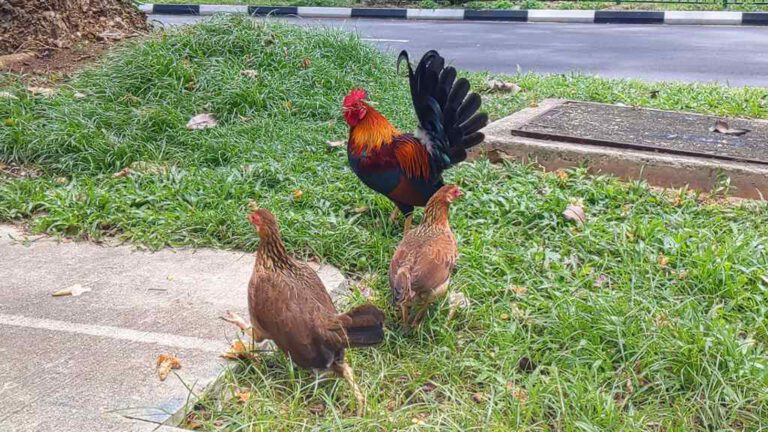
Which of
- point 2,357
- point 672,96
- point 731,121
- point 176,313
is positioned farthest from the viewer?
point 672,96

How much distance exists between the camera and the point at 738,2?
54.0ft

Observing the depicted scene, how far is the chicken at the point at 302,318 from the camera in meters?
2.74

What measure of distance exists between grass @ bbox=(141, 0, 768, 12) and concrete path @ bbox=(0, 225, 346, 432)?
14.6 meters

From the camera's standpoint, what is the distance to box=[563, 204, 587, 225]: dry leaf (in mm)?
4328

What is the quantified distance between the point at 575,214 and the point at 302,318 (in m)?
2.11

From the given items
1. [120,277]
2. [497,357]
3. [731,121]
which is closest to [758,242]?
[497,357]

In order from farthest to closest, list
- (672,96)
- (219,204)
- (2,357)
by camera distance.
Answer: (672,96), (219,204), (2,357)

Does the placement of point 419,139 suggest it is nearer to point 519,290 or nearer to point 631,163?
point 519,290

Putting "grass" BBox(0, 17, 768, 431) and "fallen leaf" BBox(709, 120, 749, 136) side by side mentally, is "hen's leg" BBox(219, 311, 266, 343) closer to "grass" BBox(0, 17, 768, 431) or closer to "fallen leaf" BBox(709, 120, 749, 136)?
"grass" BBox(0, 17, 768, 431)

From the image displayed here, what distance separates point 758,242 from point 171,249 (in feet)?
9.88

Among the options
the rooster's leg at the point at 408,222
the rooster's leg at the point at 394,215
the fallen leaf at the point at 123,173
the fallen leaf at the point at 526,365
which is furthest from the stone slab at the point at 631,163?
the fallen leaf at the point at 526,365

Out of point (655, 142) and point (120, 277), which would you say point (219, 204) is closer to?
point (120, 277)

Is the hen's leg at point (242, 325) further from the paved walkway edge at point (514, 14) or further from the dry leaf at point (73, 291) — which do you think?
the paved walkway edge at point (514, 14)

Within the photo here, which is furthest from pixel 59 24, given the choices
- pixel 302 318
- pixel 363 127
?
pixel 302 318
